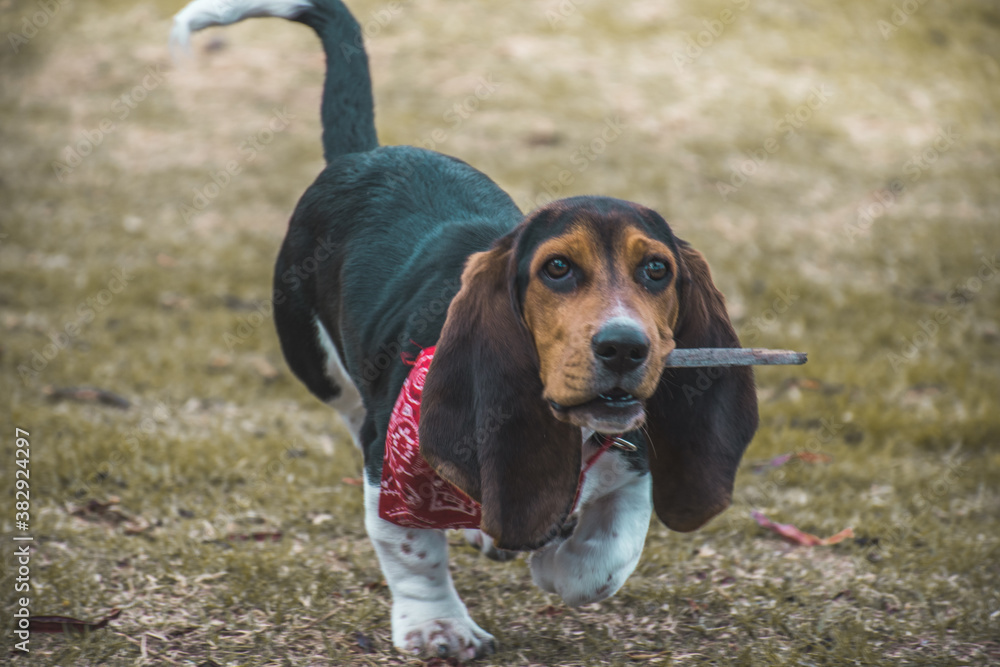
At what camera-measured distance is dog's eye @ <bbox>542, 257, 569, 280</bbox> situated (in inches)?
98.3

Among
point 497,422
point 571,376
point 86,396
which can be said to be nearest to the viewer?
point 571,376

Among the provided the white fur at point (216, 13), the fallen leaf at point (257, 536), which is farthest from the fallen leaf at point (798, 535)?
the white fur at point (216, 13)

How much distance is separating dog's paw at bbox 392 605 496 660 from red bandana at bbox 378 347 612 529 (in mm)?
328

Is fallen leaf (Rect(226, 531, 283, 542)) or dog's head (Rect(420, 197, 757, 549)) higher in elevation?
dog's head (Rect(420, 197, 757, 549))

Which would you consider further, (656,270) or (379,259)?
(379,259)

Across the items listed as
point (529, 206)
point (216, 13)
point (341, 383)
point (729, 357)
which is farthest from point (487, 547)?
point (529, 206)

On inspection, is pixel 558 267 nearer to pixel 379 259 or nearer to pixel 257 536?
pixel 379 259

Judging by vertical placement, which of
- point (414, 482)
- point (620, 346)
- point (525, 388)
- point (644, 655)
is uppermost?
point (620, 346)

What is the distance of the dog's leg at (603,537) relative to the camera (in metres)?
2.96

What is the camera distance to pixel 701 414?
2762 mm

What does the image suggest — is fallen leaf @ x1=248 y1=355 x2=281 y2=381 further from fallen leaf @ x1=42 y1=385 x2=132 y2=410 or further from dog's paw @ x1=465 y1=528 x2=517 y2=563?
dog's paw @ x1=465 y1=528 x2=517 y2=563

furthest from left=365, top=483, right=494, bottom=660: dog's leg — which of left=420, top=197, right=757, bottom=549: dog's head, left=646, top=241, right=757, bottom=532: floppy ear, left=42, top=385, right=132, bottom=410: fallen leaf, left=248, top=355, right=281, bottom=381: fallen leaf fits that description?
left=248, top=355, right=281, bottom=381: fallen leaf

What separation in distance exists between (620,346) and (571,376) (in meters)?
0.16

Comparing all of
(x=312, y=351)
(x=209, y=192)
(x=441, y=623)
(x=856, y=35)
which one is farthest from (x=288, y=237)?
(x=856, y=35)
